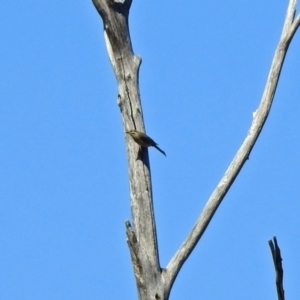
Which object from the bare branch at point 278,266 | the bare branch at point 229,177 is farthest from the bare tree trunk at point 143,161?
the bare branch at point 278,266

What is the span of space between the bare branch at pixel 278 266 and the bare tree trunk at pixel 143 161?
8.35 ft

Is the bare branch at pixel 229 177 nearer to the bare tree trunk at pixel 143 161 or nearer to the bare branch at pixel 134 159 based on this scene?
the bare tree trunk at pixel 143 161

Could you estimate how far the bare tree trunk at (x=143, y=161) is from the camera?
6672 millimetres

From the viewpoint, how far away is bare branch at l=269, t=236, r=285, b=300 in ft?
13.2

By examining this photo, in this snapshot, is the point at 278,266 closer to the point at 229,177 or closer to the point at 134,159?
the point at 229,177

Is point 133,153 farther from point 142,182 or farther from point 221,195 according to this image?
point 221,195

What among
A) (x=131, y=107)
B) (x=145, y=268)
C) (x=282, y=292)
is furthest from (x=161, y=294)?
(x=282, y=292)

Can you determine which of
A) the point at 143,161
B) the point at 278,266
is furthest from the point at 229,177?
→ the point at 278,266

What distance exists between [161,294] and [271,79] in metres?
1.96

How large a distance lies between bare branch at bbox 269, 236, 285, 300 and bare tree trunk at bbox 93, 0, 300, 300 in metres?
2.55

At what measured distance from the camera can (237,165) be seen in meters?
6.75

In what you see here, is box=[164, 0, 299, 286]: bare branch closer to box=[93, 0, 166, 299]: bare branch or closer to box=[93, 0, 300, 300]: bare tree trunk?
box=[93, 0, 300, 300]: bare tree trunk

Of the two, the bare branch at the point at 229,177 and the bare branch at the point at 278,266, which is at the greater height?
the bare branch at the point at 229,177

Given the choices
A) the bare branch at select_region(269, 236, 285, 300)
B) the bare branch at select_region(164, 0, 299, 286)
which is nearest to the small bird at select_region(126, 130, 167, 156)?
the bare branch at select_region(164, 0, 299, 286)
